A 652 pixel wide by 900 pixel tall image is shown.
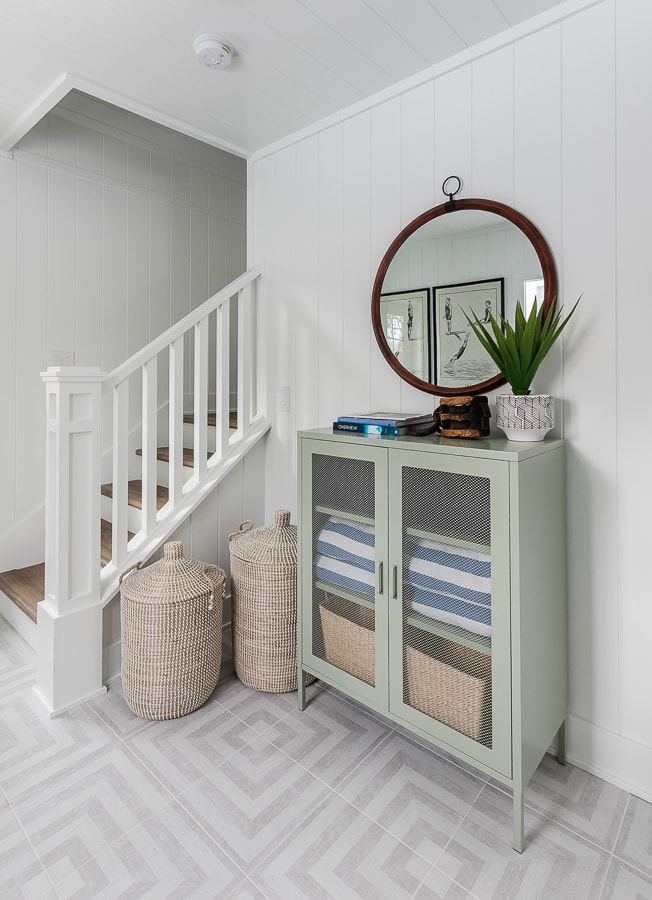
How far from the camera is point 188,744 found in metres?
1.74

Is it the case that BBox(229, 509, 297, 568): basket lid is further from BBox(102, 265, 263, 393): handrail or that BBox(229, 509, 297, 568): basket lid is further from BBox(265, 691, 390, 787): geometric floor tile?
BBox(102, 265, 263, 393): handrail

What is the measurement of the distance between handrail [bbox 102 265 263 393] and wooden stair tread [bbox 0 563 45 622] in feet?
3.43

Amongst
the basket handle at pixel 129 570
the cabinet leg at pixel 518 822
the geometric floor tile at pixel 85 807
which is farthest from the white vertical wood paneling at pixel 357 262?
the geometric floor tile at pixel 85 807

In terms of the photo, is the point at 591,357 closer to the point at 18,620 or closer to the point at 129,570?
the point at 129,570

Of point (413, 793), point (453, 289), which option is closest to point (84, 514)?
point (413, 793)

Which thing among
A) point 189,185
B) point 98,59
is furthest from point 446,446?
point 189,185

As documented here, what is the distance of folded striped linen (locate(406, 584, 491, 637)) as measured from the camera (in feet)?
4.64

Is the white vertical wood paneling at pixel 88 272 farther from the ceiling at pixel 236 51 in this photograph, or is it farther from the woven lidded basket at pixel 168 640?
the woven lidded basket at pixel 168 640

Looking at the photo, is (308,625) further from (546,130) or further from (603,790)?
(546,130)

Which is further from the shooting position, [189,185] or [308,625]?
[189,185]

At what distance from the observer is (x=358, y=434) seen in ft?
5.67

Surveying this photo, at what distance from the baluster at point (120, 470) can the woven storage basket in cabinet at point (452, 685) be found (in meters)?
1.20

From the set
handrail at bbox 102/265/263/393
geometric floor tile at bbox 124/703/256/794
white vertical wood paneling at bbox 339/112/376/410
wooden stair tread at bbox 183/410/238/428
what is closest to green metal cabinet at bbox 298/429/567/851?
geometric floor tile at bbox 124/703/256/794

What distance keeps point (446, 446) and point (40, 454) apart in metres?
2.30
